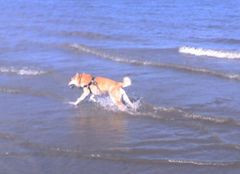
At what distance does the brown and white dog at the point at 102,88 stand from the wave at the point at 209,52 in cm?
619

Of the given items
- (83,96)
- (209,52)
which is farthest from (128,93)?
(209,52)

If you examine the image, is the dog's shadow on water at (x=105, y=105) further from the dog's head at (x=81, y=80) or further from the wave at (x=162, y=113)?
the dog's head at (x=81, y=80)

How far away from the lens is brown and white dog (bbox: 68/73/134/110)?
13.4 m

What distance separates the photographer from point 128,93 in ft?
48.5

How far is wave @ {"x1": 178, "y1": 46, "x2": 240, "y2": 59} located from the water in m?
0.03

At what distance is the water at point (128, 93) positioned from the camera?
10430mm

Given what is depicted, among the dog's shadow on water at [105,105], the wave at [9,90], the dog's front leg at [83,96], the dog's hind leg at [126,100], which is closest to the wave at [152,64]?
the dog's shadow on water at [105,105]

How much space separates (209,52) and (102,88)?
22.1 ft

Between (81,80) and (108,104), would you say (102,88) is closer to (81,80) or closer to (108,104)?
(108,104)

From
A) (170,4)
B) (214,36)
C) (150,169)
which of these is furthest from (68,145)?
(170,4)

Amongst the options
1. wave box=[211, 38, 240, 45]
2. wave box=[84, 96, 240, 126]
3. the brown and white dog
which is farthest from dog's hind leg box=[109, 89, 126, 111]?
wave box=[211, 38, 240, 45]

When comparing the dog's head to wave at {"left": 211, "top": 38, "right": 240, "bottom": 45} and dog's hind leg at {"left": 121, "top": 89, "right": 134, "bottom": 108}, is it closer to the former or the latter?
dog's hind leg at {"left": 121, "top": 89, "right": 134, "bottom": 108}

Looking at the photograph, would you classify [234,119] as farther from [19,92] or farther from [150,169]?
[19,92]

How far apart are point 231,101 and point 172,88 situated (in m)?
1.75
